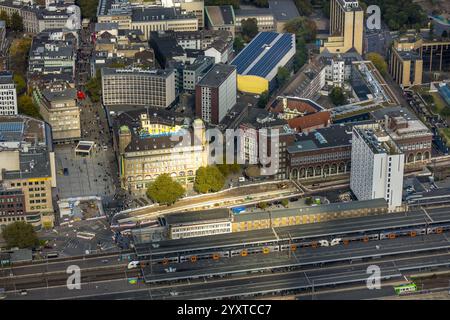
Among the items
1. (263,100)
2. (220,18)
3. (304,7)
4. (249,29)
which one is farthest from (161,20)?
(263,100)

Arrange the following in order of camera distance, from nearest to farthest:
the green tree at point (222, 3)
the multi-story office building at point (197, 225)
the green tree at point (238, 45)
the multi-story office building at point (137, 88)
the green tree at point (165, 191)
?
the multi-story office building at point (197, 225) → the green tree at point (165, 191) → the multi-story office building at point (137, 88) → the green tree at point (238, 45) → the green tree at point (222, 3)

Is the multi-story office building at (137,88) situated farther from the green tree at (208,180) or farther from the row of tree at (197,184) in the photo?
the green tree at (208,180)

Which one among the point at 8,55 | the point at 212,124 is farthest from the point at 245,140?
the point at 8,55

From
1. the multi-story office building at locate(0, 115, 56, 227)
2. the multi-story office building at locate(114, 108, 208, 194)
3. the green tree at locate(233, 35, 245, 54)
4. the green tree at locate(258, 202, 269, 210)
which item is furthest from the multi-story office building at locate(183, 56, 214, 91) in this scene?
the green tree at locate(258, 202, 269, 210)

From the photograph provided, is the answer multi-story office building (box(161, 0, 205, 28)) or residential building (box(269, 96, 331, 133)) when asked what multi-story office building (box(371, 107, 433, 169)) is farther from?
multi-story office building (box(161, 0, 205, 28))

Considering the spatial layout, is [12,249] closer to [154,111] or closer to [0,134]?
[0,134]

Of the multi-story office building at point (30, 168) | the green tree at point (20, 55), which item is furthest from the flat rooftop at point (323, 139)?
the green tree at point (20, 55)
